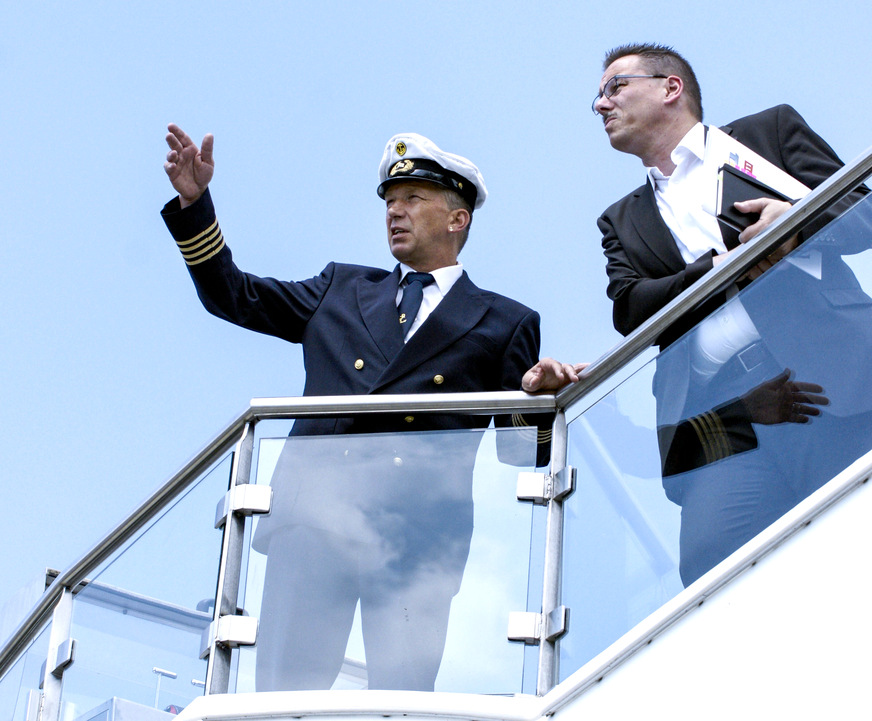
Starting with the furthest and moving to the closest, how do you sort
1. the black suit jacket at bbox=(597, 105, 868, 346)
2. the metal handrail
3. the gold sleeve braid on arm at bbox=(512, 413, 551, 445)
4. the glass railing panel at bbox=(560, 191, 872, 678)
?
the black suit jacket at bbox=(597, 105, 868, 346)
the gold sleeve braid on arm at bbox=(512, 413, 551, 445)
the metal handrail
the glass railing panel at bbox=(560, 191, 872, 678)

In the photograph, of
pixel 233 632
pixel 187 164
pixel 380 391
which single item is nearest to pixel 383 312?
pixel 380 391

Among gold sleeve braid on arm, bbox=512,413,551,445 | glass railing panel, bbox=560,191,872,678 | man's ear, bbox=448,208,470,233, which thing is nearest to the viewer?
glass railing panel, bbox=560,191,872,678

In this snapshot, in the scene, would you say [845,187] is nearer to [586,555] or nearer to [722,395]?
[722,395]

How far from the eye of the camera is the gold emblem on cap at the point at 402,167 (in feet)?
14.5

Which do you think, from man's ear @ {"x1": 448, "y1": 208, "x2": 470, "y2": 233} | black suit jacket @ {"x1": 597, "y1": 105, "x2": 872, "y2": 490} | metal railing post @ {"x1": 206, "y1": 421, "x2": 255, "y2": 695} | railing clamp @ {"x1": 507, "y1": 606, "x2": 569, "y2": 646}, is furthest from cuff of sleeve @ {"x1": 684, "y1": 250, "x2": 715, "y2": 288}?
metal railing post @ {"x1": 206, "y1": 421, "x2": 255, "y2": 695}

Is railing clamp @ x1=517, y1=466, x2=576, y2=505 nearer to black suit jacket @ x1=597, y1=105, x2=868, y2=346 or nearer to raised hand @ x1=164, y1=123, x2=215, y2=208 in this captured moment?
black suit jacket @ x1=597, y1=105, x2=868, y2=346

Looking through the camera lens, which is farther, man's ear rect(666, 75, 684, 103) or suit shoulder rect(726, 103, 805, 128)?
man's ear rect(666, 75, 684, 103)

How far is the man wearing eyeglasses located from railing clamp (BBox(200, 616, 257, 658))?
3.47ft

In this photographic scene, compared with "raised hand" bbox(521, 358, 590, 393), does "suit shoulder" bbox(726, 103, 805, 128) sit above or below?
above

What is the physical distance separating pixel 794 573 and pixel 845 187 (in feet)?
2.85

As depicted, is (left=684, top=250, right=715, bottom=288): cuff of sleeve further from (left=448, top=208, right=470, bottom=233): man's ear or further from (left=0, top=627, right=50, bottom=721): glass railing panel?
(left=0, top=627, right=50, bottom=721): glass railing panel

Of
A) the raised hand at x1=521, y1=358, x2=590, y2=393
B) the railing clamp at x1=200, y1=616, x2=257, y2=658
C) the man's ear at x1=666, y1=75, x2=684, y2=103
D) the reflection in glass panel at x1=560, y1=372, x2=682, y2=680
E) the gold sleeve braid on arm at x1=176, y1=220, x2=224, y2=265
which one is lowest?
→ the railing clamp at x1=200, y1=616, x2=257, y2=658

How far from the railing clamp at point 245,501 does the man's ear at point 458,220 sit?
4.22 feet

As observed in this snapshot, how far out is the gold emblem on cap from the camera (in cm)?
443
